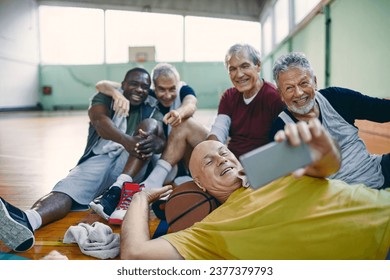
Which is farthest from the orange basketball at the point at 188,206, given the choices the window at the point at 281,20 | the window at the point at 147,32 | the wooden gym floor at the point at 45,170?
the window at the point at 147,32

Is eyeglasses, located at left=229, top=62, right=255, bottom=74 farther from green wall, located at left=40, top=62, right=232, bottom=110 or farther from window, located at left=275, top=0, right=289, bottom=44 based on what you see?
green wall, located at left=40, top=62, right=232, bottom=110

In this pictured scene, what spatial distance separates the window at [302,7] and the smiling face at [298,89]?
9.75 ft

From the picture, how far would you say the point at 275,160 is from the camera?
1.78 feet

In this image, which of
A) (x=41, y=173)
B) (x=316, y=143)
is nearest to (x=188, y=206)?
(x=316, y=143)

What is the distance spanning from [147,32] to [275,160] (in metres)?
8.98

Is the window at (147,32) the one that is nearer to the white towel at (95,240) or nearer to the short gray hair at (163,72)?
the short gray hair at (163,72)

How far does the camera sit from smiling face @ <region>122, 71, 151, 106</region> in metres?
1.75

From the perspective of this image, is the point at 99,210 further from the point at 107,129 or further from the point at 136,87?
the point at 136,87

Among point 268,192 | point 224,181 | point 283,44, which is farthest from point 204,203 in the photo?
point 283,44

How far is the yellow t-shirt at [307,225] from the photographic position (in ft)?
2.38

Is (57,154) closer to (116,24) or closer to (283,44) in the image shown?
(283,44)

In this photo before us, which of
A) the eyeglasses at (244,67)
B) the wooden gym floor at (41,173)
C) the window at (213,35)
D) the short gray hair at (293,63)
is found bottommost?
the wooden gym floor at (41,173)
